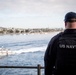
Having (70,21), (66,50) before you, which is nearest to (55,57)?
(66,50)

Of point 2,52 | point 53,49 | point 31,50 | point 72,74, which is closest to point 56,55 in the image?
point 53,49

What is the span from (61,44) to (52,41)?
0.16 m

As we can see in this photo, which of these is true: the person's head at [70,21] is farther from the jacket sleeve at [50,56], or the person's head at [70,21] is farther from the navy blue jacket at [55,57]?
the jacket sleeve at [50,56]

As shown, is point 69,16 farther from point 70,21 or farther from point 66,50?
point 66,50

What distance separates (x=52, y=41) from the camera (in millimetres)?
3932

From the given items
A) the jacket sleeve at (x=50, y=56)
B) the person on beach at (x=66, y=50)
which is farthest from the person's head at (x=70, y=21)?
the jacket sleeve at (x=50, y=56)

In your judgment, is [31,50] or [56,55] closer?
[56,55]

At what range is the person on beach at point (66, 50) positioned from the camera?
375 cm

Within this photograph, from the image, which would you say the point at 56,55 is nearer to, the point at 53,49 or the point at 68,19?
the point at 53,49

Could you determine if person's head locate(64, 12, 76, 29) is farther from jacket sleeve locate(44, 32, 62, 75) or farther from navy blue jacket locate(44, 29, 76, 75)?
jacket sleeve locate(44, 32, 62, 75)

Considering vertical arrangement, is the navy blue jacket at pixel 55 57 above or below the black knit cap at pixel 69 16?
below

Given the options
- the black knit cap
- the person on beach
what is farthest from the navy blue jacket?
the black knit cap

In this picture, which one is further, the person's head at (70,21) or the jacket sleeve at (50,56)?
the jacket sleeve at (50,56)

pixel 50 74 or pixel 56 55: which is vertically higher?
pixel 56 55
